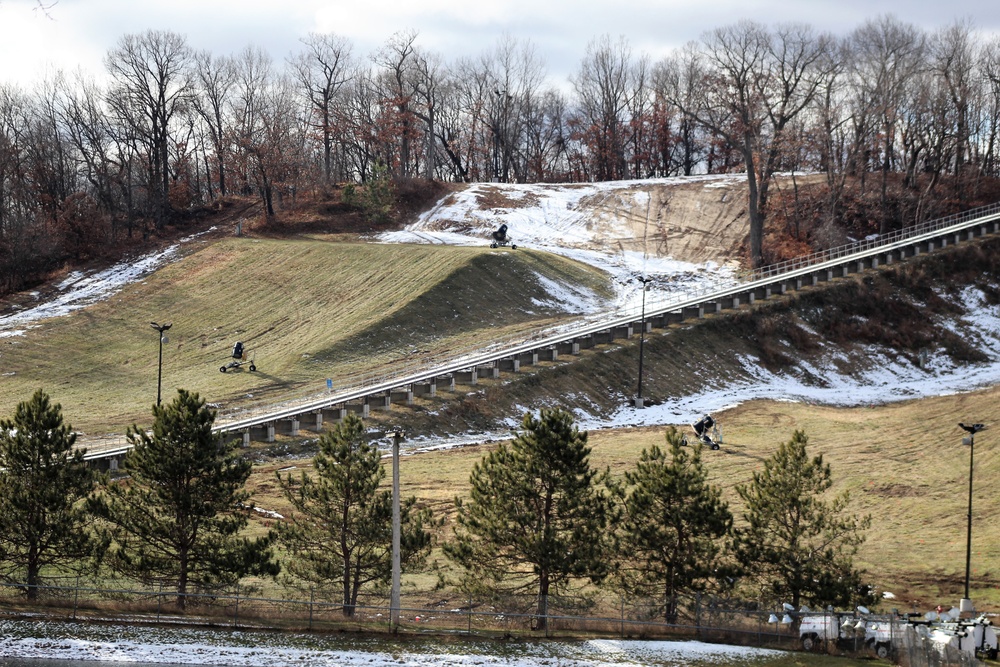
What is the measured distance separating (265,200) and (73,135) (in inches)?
832

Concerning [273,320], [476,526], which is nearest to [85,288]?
[273,320]

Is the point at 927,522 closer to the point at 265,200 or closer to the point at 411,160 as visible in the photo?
the point at 265,200

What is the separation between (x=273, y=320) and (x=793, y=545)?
50.4 meters

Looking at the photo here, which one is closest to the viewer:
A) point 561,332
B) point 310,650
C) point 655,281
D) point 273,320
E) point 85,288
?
point 310,650

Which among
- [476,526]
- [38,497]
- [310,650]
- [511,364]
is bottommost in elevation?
[310,650]

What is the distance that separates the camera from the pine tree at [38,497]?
95.5 ft

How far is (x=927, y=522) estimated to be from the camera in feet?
128

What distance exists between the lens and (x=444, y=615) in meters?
28.3

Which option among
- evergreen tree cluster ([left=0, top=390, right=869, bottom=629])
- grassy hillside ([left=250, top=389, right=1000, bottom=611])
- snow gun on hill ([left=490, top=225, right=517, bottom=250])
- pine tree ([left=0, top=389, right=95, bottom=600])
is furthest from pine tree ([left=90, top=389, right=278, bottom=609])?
snow gun on hill ([left=490, top=225, right=517, bottom=250])

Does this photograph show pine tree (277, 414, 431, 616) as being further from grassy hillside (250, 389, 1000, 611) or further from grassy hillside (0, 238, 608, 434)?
grassy hillside (0, 238, 608, 434)

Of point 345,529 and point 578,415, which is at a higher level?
point 578,415

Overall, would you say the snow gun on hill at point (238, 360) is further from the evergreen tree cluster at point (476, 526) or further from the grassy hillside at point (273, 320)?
the evergreen tree cluster at point (476, 526)

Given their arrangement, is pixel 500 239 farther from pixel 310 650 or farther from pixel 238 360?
pixel 310 650

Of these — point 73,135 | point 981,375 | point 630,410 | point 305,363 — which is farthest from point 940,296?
point 73,135
